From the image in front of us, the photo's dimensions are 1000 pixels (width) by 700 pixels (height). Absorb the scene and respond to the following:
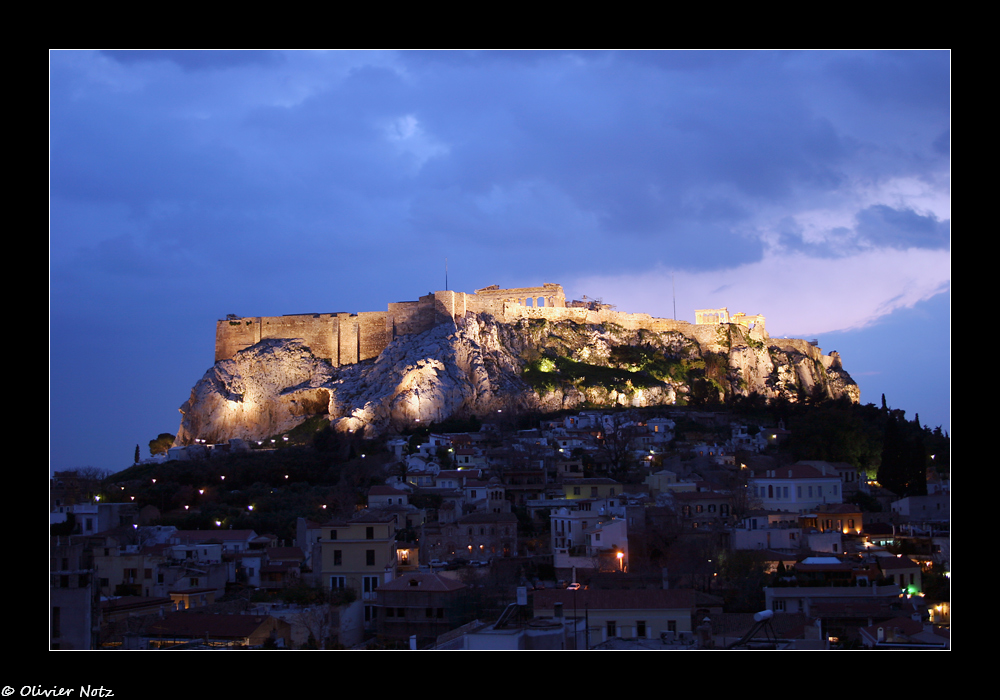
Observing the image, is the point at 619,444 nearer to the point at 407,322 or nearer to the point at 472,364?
the point at 472,364

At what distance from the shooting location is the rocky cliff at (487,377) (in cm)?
4641

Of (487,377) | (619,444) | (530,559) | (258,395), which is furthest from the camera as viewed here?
(258,395)

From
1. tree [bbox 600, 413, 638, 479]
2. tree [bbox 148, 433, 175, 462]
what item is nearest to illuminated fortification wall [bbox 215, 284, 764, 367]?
tree [bbox 148, 433, 175, 462]

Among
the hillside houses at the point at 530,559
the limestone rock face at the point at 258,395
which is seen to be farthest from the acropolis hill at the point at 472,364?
the hillside houses at the point at 530,559

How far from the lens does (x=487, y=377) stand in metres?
47.4

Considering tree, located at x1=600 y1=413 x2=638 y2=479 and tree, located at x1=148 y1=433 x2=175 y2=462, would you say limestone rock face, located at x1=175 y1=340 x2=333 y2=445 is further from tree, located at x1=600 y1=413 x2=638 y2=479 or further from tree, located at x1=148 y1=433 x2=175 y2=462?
tree, located at x1=600 y1=413 x2=638 y2=479

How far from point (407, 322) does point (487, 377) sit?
22.7 ft

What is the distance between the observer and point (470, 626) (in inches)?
519

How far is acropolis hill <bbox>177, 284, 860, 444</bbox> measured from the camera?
4691 centimetres

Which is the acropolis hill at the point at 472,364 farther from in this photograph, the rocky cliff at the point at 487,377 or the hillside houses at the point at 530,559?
the hillside houses at the point at 530,559

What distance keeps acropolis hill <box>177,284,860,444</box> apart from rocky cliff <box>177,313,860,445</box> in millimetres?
A: 72

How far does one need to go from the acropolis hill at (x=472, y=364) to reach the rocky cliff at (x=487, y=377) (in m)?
0.07

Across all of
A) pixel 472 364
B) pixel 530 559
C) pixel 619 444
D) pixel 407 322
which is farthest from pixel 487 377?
pixel 530 559
